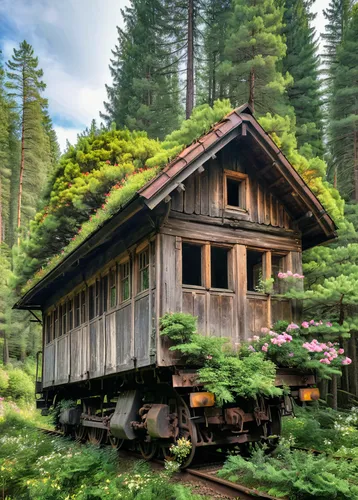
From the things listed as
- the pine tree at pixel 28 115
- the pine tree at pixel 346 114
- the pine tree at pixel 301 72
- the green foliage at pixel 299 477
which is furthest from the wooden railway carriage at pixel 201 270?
the pine tree at pixel 28 115

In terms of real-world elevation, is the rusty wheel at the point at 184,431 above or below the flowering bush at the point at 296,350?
below

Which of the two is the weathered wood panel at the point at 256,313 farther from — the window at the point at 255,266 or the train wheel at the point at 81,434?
the train wheel at the point at 81,434

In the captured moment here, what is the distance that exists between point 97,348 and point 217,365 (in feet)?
15.1

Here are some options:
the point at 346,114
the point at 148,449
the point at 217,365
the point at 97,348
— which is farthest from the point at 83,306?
the point at 346,114

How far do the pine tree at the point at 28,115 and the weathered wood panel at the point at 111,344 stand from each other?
1285 inches

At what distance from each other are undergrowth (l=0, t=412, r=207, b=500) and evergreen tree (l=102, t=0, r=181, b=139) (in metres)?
23.7

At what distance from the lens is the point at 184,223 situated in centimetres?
1048

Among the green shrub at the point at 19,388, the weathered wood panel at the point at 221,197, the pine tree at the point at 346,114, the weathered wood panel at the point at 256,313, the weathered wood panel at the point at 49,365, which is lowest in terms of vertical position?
the green shrub at the point at 19,388

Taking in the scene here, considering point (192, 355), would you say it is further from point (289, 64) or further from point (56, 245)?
point (289, 64)

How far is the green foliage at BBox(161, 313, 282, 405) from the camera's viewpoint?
9.00 meters

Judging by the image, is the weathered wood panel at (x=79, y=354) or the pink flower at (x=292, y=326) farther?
the weathered wood panel at (x=79, y=354)

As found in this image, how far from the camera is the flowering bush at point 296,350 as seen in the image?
33.7ft

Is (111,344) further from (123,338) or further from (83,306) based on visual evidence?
(83,306)

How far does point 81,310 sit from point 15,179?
40.7 metres
